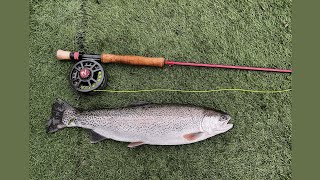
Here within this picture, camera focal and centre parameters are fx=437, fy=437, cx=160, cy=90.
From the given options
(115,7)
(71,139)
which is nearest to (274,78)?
(115,7)

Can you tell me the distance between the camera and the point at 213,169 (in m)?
3.50

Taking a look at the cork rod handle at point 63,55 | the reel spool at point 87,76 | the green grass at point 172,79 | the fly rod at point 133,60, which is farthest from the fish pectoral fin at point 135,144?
the cork rod handle at point 63,55

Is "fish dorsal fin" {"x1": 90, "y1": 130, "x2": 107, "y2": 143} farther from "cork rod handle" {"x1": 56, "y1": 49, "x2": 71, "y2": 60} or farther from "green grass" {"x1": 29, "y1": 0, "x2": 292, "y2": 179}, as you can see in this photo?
"cork rod handle" {"x1": 56, "y1": 49, "x2": 71, "y2": 60}

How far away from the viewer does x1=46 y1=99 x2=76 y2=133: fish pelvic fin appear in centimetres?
350

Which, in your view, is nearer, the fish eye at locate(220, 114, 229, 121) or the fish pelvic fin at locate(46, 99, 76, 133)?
the fish eye at locate(220, 114, 229, 121)

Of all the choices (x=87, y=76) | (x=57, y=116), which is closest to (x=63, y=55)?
(x=87, y=76)

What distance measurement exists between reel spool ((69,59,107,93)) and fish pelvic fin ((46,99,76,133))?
167 millimetres

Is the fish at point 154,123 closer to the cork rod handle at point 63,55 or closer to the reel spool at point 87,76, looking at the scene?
the reel spool at point 87,76

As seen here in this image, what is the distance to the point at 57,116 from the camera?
3.53 meters

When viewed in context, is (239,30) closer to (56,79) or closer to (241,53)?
(241,53)

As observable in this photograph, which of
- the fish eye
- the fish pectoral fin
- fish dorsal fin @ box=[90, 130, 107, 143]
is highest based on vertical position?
the fish eye

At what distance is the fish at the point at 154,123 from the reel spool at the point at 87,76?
20 centimetres

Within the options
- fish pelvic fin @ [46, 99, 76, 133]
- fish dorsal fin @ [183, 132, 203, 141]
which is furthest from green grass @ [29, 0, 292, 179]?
fish dorsal fin @ [183, 132, 203, 141]

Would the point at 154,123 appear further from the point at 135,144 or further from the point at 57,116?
the point at 57,116
